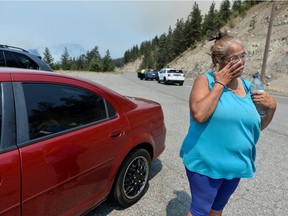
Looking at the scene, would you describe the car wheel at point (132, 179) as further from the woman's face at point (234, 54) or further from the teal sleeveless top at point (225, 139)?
the woman's face at point (234, 54)

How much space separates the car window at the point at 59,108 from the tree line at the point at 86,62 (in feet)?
317

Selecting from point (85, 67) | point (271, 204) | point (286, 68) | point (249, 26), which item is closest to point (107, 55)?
point (85, 67)

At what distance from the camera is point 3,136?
5.72 feet

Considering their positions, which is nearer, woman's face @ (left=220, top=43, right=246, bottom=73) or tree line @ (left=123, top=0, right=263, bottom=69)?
woman's face @ (left=220, top=43, right=246, bottom=73)

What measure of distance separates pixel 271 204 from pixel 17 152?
9.85 feet

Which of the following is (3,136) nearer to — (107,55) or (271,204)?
(271,204)

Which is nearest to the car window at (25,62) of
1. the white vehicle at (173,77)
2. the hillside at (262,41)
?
the hillside at (262,41)

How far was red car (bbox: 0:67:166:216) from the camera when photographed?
1.77 meters

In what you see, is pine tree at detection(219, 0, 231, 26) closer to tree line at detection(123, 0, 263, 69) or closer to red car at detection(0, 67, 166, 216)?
tree line at detection(123, 0, 263, 69)

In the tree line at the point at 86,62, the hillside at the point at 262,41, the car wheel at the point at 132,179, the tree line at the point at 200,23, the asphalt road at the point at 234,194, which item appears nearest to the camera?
the car wheel at the point at 132,179

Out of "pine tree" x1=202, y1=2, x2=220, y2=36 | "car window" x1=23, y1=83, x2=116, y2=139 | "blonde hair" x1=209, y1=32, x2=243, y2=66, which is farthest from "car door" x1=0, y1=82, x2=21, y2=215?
"pine tree" x1=202, y1=2, x2=220, y2=36

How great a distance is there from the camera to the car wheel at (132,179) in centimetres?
289

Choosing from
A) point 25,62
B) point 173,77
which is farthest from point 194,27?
point 25,62

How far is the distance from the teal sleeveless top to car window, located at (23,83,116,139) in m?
1.01
